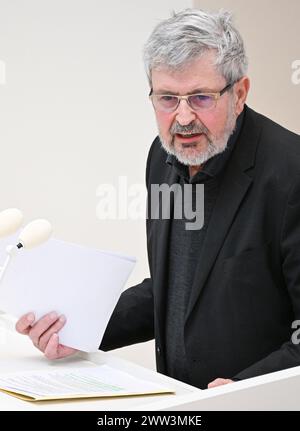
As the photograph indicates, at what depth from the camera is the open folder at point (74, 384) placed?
59.0 inches

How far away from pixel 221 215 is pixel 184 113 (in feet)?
0.85

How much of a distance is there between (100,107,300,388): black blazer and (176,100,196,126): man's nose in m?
0.18

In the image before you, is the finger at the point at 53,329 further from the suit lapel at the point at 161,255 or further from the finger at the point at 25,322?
the suit lapel at the point at 161,255

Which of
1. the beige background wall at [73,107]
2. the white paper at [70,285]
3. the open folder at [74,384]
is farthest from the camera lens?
the beige background wall at [73,107]

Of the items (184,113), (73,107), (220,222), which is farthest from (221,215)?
(73,107)

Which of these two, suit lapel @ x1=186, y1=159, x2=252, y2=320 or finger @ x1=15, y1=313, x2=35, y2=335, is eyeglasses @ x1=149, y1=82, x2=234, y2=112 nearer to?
suit lapel @ x1=186, y1=159, x2=252, y2=320

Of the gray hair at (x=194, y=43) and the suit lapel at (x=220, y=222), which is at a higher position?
the gray hair at (x=194, y=43)

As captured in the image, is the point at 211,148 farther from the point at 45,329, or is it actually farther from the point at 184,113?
the point at 45,329

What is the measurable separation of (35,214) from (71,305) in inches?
81.1

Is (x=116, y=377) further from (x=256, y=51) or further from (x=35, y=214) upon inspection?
(x=256, y=51)

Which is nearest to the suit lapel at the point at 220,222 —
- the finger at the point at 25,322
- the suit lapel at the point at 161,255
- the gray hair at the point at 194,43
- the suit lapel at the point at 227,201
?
the suit lapel at the point at 227,201

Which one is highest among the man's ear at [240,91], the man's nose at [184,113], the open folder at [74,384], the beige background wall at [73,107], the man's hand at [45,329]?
the beige background wall at [73,107]

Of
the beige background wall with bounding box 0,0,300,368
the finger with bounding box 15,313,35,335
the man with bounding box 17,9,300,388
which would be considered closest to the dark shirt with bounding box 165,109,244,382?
the man with bounding box 17,9,300,388
